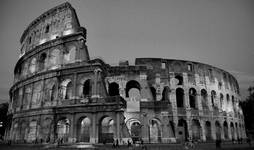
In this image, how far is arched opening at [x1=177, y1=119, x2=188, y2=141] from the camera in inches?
947

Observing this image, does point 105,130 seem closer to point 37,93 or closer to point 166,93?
point 166,93

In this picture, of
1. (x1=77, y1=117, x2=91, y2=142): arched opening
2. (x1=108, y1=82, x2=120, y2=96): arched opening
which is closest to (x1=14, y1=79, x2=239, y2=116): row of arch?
(x1=108, y1=82, x2=120, y2=96): arched opening

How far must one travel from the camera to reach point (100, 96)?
20000mm

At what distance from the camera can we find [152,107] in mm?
21094

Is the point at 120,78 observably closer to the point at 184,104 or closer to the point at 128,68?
the point at 128,68

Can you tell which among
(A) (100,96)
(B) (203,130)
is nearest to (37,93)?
(A) (100,96)

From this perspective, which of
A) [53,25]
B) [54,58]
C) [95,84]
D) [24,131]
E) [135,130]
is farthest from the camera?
[53,25]

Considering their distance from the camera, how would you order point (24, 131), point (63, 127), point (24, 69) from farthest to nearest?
point (24, 69) < point (24, 131) < point (63, 127)

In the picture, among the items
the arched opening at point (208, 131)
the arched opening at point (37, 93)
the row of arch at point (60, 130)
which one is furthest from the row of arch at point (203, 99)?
the arched opening at point (37, 93)

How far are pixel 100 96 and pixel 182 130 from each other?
1110 centimetres

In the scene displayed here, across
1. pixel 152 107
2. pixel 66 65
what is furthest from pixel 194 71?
pixel 66 65

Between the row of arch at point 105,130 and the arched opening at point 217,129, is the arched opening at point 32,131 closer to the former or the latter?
the row of arch at point 105,130

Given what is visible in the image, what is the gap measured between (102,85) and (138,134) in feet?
21.9

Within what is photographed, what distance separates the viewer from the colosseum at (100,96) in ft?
65.2
